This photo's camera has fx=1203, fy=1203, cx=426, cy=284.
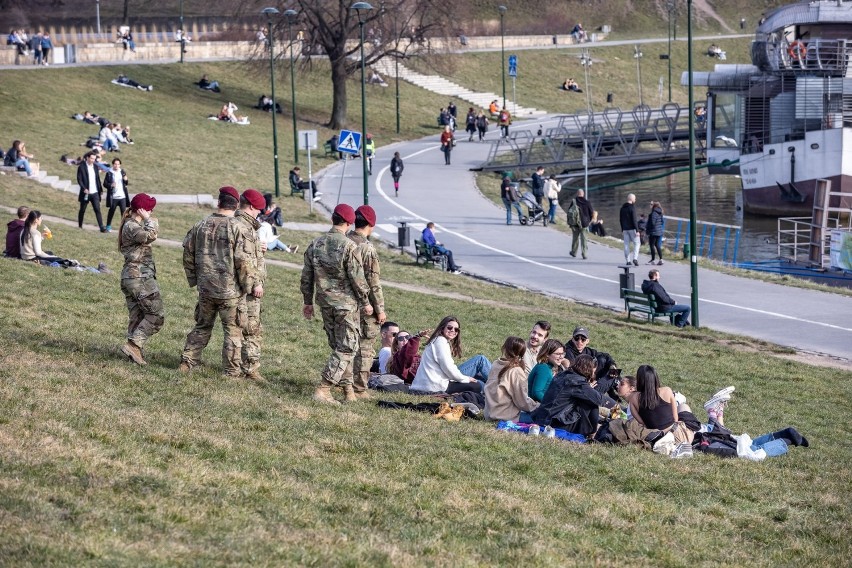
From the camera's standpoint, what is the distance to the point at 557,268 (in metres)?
30.2

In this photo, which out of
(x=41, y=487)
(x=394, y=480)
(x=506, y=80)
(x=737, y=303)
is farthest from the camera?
(x=506, y=80)

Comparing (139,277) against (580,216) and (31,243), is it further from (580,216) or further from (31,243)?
(580,216)

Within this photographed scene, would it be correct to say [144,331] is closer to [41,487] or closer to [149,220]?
[149,220]

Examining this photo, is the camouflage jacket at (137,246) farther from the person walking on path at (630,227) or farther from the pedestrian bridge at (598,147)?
the pedestrian bridge at (598,147)

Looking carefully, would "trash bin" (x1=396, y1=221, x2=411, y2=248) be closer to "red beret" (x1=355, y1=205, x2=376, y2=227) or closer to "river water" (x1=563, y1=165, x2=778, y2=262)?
"river water" (x1=563, y1=165, x2=778, y2=262)

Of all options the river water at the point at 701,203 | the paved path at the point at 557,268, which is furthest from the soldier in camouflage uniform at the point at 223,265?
the river water at the point at 701,203

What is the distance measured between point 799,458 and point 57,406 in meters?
7.13

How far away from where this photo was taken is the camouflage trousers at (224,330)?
467 inches

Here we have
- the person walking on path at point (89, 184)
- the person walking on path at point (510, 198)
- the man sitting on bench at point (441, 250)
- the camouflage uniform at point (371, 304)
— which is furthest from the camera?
the person walking on path at point (510, 198)

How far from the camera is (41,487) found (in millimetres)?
7879

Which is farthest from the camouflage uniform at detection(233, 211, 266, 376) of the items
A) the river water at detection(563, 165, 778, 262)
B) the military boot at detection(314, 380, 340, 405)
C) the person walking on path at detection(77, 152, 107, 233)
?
the river water at detection(563, 165, 778, 262)

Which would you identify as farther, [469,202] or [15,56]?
[15,56]

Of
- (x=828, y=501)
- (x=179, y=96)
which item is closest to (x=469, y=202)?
(x=179, y=96)

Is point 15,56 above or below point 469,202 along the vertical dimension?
above
